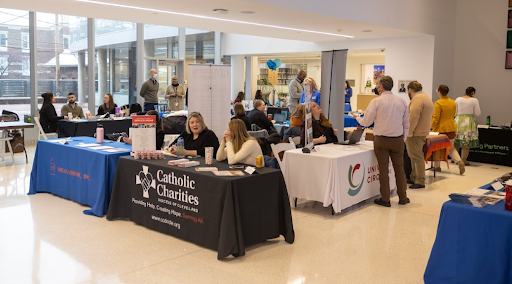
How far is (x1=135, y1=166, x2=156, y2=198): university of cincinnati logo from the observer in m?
4.97

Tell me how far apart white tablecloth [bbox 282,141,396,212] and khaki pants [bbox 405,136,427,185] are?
3.78ft

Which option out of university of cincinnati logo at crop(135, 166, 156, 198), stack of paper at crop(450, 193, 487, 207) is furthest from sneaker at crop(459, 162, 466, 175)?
university of cincinnati logo at crop(135, 166, 156, 198)

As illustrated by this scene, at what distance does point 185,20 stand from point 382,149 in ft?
15.4

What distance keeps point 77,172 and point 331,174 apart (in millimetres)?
2956

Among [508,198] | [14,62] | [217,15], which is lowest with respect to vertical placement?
[508,198]

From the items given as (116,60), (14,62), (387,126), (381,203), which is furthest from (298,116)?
(116,60)

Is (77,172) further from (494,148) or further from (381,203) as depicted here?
(494,148)

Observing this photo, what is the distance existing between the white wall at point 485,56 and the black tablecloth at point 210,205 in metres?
8.04

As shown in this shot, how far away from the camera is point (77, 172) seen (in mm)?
5906

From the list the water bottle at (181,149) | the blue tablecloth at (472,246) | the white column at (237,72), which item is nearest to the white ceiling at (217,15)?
the water bottle at (181,149)

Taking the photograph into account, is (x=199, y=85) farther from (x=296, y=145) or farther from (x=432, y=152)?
(x=432, y=152)

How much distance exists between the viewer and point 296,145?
22.8 feet

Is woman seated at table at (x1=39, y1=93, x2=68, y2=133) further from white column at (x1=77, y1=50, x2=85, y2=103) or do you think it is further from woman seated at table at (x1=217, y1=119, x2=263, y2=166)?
woman seated at table at (x1=217, y1=119, x2=263, y2=166)

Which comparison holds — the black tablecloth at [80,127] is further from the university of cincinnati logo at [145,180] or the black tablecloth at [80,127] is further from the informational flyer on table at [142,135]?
the university of cincinnati logo at [145,180]
